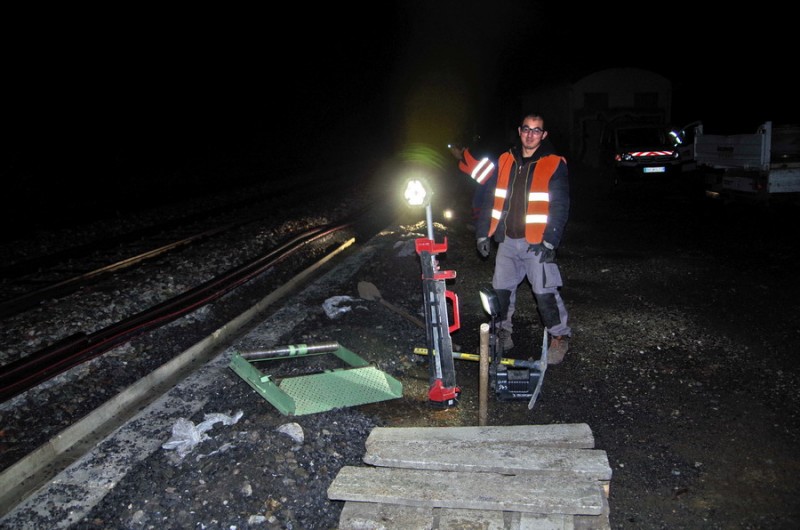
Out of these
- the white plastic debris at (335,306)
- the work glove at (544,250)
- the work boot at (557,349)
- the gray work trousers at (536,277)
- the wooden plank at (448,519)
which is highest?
the work glove at (544,250)

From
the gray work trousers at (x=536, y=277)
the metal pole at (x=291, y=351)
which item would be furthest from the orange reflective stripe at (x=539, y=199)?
the metal pole at (x=291, y=351)

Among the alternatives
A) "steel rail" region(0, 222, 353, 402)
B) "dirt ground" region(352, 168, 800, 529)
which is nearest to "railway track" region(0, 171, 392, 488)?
"steel rail" region(0, 222, 353, 402)

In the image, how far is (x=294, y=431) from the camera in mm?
3797

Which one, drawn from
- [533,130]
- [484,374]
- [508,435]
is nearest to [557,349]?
[484,374]

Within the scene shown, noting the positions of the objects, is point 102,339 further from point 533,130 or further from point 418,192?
point 533,130

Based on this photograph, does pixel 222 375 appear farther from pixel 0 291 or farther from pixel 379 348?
pixel 0 291

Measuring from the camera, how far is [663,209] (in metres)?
12.9

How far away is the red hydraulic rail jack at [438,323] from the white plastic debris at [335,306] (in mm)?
2076

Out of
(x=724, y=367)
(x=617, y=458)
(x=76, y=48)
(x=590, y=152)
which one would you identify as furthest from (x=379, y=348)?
(x=76, y=48)

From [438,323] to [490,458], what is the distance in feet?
4.05

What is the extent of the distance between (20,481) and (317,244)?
284 inches

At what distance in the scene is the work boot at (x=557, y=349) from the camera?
16.3 feet

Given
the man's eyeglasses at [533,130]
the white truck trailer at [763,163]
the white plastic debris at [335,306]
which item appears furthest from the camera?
the white truck trailer at [763,163]

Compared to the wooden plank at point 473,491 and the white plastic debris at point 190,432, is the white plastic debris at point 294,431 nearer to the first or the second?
the white plastic debris at point 190,432
